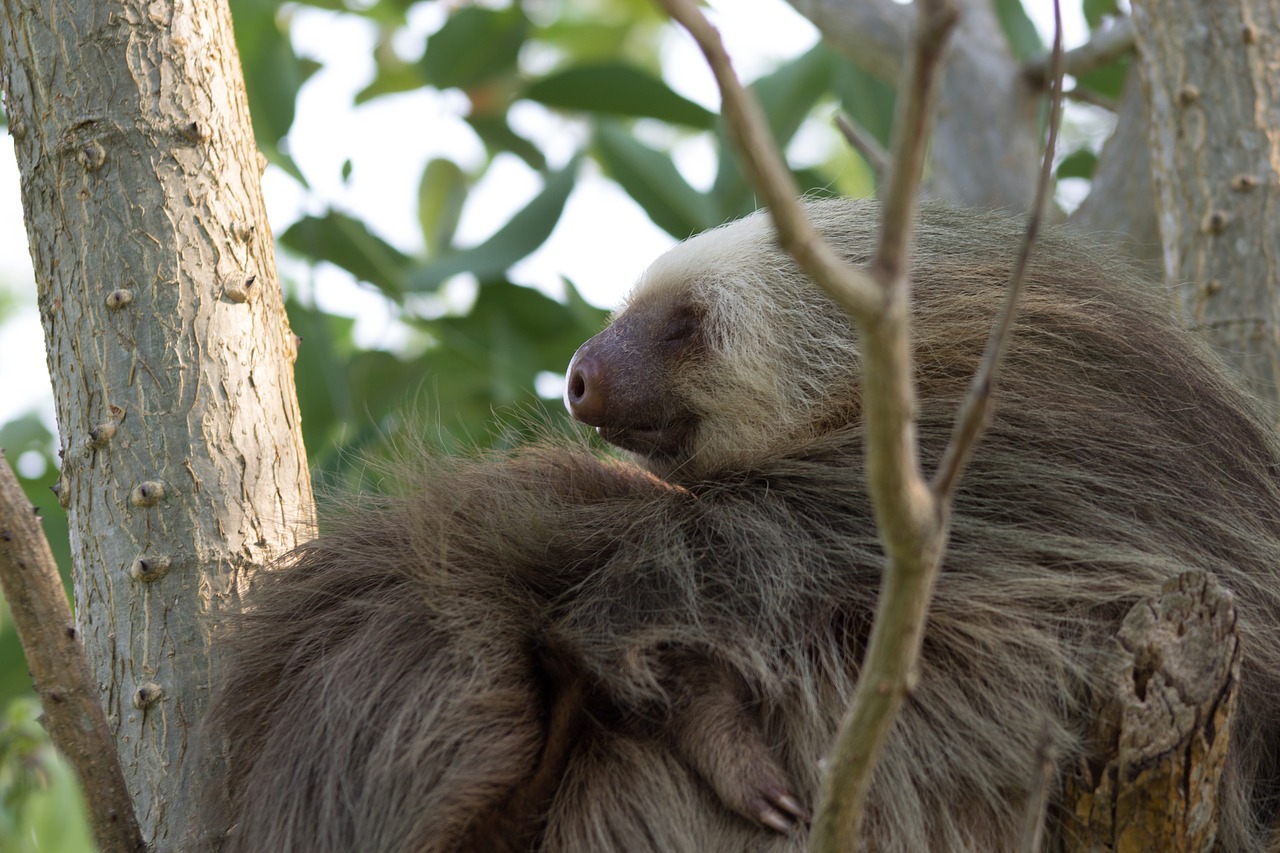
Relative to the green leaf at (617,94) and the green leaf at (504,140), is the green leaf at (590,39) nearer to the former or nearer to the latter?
the green leaf at (504,140)

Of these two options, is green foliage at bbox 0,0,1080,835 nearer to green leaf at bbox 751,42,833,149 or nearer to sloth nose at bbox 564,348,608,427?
green leaf at bbox 751,42,833,149

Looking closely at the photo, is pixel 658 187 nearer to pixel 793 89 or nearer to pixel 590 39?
pixel 793 89

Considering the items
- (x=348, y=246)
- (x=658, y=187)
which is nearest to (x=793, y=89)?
(x=658, y=187)

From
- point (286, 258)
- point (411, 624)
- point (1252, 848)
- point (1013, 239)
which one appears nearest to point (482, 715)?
point (411, 624)

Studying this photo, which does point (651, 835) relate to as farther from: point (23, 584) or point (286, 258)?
point (286, 258)

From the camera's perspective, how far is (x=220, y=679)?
203 cm

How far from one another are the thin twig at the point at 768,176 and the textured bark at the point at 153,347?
1425mm

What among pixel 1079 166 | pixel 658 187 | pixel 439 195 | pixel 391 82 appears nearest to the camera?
pixel 658 187

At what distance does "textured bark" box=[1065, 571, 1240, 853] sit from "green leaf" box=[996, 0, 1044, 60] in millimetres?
3695

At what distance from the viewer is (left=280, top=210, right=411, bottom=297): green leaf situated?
14.4 ft

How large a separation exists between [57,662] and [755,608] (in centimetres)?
100

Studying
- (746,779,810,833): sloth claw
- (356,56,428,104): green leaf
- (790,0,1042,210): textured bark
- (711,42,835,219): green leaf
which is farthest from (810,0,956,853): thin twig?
(356,56,428,104): green leaf

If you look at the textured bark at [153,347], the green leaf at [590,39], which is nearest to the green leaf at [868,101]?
the green leaf at [590,39]

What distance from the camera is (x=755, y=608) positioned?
1911 mm
